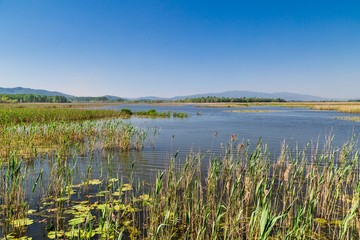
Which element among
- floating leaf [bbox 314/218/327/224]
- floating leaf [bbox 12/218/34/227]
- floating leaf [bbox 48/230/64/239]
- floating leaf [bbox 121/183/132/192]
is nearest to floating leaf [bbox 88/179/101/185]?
floating leaf [bbox 121/183/132/192]

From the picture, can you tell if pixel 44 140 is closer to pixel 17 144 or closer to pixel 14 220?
pixel 17 144

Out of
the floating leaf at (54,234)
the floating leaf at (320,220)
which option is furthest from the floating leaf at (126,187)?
the floating leaf at (320,220)

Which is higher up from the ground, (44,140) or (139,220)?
(44,140)

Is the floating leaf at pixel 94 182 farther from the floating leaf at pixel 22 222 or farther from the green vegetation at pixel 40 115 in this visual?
the green vegetation at pixel 40 115

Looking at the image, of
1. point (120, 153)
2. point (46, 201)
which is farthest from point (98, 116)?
point (46, 201)

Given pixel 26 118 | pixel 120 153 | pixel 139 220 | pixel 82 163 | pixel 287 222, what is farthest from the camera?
pixel 26 118

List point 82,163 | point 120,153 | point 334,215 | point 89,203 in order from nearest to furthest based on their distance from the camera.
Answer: point 334,215 → point 89,203 → point 82,163 → point 120,153

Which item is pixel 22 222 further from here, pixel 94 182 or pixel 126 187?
pixel 126 187

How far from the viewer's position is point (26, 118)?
30547 millimetres

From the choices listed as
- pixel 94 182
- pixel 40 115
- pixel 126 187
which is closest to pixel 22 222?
pixel 94 182

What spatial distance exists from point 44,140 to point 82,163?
21.1 feet

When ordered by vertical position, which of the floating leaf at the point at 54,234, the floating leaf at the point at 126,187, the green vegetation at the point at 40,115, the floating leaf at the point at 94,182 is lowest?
the floating leaf at the point at 54,234

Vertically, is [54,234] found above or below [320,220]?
above

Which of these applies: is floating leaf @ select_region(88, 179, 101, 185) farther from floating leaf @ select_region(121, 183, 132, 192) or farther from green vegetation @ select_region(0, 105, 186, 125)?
green vegetation @ select_region(0, 105, 186, 125)
